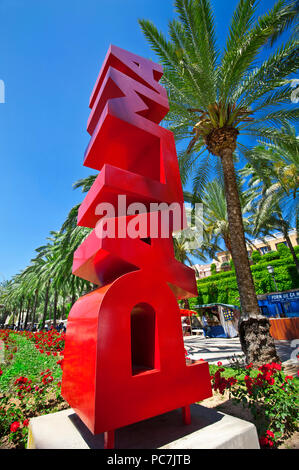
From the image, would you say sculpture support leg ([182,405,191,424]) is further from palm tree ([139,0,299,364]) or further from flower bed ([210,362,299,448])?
palm tree ([139,0,299,364])

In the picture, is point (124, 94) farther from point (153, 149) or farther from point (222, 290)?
point (222, 290)

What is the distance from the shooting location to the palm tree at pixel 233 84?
593 centimetres

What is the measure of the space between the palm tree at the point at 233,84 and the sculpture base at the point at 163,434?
347 centimetres

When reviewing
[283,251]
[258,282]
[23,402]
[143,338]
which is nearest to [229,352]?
[23,402]

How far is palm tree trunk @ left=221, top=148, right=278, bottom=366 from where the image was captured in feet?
18.2

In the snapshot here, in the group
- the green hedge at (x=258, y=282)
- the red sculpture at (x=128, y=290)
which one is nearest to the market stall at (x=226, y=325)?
the green hedge at (x=258, y=282)

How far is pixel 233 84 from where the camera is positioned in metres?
7.16

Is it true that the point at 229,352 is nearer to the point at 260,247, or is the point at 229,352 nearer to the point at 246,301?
the point at 246,301

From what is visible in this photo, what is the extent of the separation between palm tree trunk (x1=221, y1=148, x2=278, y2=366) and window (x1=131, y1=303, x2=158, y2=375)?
3735mm

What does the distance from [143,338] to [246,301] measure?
4.10 metres

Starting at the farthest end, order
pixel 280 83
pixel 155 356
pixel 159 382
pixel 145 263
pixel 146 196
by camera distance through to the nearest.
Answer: pixel 280 83 → pixel 146 196 → pixel 145 263 → pixel 155 356 → pixel 159 382
